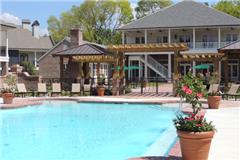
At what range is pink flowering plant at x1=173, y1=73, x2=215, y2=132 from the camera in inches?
271

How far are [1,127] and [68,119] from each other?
296cm

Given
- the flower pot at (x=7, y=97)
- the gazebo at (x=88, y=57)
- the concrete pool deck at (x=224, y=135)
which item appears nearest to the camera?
the concrete pool deck at (x=224, y=135)

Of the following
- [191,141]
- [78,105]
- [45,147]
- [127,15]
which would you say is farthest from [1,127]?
[127,15]

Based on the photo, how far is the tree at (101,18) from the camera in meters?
66.8

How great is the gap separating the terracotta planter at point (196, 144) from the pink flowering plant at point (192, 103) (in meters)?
0.11

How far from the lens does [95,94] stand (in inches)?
1005

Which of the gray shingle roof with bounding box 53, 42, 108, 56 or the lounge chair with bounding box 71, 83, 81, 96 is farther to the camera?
the gray shingle roof with bounding box 53, 42, 108, 56

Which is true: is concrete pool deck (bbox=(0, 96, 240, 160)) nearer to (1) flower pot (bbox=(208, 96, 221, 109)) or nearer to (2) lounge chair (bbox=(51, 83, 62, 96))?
(1) flower pot (bbox=(208, 96, 221, 109))

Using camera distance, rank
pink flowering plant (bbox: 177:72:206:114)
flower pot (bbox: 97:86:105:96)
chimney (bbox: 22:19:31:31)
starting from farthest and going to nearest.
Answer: chimney (bbox: 22:19:31:31) < flower pot (bbox: 97:86:105:96) < pink flowering plant (bbox: 177:72:206:114)

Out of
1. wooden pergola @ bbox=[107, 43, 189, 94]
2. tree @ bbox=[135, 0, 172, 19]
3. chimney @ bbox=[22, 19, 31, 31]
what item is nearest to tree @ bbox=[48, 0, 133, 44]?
tree @ bbox=[135, 0, 172, 19]

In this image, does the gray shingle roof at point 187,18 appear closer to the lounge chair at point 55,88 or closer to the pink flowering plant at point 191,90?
the lounge chair at point 55,88

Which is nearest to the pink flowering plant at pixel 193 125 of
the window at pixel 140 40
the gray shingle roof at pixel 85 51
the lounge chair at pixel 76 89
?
the lounge chair at pixel 76 89

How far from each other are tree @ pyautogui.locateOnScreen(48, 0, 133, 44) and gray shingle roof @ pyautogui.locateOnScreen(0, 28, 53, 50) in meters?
14.6

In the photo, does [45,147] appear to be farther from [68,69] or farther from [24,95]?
[68,69]
